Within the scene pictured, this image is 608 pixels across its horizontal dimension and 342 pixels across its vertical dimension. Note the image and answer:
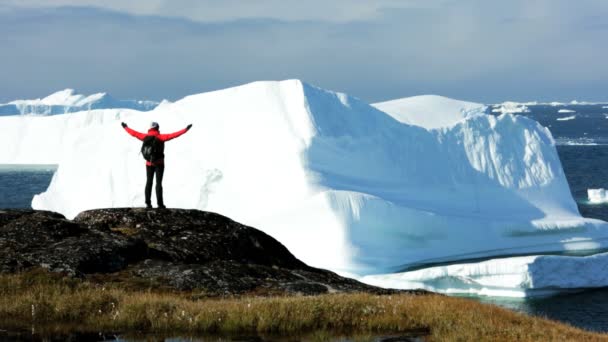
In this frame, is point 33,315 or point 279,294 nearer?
point 33,315

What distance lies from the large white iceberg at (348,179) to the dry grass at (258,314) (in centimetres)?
2330

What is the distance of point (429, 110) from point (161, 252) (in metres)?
47.7

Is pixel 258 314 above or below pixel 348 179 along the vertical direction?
below

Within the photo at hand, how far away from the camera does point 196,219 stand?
1241 cm

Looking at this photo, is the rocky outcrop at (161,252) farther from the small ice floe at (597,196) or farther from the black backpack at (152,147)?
the small ice floe at (597,196)

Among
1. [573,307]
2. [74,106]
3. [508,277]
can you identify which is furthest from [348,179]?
[74,106]

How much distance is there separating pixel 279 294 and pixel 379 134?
33.8 meters

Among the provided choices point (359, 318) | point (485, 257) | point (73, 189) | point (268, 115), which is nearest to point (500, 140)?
point (485, 257)

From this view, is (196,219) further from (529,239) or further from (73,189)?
(73,189)

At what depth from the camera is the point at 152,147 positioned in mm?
12312

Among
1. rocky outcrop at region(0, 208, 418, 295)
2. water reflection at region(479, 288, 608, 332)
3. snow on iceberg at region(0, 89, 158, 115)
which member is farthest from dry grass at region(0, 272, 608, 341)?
snow on iceberg at region(0, 89, 158, 115)

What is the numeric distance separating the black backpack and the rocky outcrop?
2.81 ft

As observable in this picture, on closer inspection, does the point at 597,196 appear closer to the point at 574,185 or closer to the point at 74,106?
the point at 574,185

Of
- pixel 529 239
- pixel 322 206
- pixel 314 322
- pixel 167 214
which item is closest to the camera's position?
pixel 314 322
